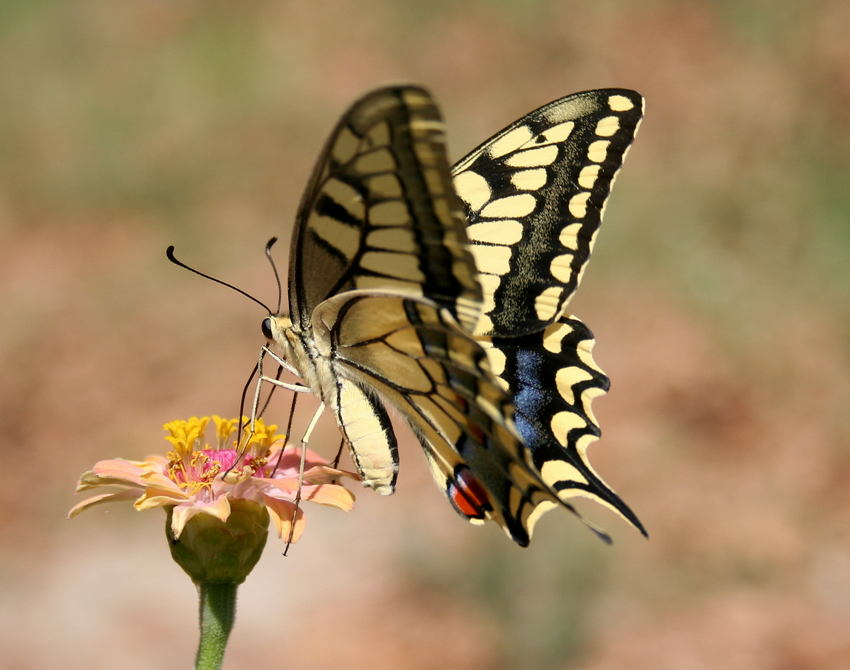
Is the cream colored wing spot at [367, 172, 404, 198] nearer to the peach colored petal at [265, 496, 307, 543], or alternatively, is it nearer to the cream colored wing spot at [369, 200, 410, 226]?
the cream colored wing spot at [369, 200, 410, 226]

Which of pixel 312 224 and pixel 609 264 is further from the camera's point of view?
pixel 609 264

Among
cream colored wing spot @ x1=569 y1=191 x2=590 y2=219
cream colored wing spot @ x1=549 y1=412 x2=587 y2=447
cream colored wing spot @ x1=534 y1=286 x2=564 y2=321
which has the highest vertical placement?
cream colored wing spot @ x1=569 y1=191 x2=590 y2=219

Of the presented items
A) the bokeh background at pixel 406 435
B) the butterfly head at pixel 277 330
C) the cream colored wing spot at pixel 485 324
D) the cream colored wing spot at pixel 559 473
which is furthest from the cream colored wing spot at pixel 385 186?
the bokeh background at pixel 406 435

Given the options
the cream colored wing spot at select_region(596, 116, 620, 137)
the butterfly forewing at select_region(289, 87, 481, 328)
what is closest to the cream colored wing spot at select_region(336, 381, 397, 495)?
the butterfly forewing at select_region(289, 87, 481, 328)

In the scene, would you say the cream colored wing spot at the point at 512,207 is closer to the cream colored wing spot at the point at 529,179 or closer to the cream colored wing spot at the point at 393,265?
the cream colored wing spot at the point at 529,179

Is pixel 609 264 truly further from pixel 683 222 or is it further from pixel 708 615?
pixel 708 615

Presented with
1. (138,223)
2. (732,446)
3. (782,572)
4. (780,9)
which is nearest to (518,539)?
(782,572)
